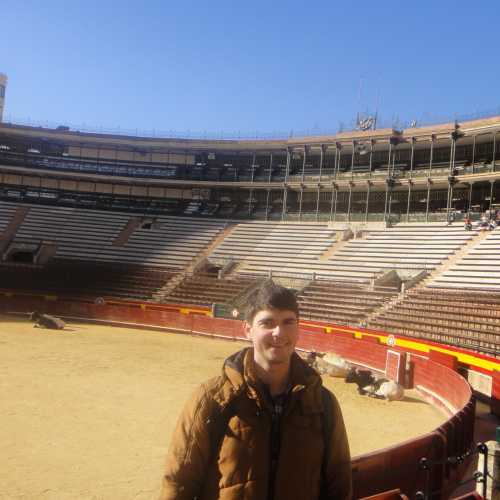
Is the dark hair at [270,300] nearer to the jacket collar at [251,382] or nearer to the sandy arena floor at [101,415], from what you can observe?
the jacket collar at [251,382]

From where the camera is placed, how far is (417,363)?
680 inches

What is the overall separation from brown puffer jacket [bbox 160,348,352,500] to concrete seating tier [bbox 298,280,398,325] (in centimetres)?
2536

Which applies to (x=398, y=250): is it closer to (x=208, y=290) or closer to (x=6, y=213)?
(x=208, y=290)

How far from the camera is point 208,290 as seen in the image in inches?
1375

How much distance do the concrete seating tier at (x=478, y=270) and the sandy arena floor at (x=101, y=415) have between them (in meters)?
11.8

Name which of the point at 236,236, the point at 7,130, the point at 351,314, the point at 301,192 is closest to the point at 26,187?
the point at 7,130

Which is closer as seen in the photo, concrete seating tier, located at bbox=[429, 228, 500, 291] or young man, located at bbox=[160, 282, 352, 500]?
young man, located at bbox=[160, 282, 352, 500]

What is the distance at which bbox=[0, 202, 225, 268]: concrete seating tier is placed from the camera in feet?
134

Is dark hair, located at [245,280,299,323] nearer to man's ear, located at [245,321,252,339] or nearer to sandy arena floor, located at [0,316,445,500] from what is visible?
man's ear, located at [245,321,252,339]

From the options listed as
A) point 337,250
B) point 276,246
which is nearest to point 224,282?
point 276,246

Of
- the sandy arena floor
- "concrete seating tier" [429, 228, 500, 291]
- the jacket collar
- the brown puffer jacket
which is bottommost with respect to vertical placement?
the sandy arena floor

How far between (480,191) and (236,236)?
1833cm

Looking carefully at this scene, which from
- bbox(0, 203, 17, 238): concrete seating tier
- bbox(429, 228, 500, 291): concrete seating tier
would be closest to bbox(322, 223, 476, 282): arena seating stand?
bbox(429, 228, 500, 291): concrete seating tier

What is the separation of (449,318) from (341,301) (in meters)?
7.67
